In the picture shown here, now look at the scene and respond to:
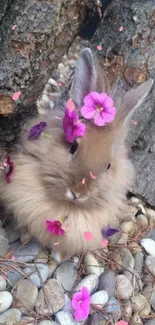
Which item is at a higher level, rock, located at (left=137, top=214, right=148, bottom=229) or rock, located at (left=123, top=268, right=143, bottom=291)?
rock, located at (left=137, top=214, right=148, bottom=229)

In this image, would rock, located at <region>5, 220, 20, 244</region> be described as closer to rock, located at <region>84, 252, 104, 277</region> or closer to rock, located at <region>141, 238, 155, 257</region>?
rock, located at <region>84, 252, 104, 277</region>

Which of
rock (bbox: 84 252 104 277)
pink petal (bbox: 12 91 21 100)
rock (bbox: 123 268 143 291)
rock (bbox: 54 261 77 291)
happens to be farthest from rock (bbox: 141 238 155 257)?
pink petal (bbox: 12 91 21 100)

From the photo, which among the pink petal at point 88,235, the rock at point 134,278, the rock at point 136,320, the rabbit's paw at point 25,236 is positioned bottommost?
the rock at point 136,320

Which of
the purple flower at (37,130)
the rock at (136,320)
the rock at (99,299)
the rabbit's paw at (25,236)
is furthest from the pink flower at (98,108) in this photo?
the rock at (136,320)

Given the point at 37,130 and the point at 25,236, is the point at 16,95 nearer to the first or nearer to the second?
the point at 37,130

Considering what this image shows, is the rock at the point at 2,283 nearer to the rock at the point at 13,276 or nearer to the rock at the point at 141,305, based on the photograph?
the rock at the point at 13,276

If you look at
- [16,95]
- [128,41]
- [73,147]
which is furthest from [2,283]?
[128,41]
